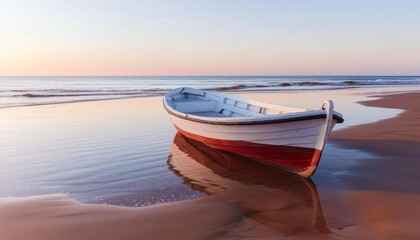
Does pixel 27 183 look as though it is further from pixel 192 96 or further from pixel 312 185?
pixel 192 96

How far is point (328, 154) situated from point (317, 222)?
10.3 ft

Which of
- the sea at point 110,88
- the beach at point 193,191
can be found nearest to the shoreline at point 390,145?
the beach at point 193,191

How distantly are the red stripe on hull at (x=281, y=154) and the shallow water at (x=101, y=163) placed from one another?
28 centimetres

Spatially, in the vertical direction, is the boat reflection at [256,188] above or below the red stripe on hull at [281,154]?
below

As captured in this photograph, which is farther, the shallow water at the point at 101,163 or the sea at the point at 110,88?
the sea at the point at 110,88

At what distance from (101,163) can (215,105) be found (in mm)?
4705

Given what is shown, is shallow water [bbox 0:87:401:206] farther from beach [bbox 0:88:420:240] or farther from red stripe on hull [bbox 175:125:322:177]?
red stripe on hull [bbox 175:125:322:177]

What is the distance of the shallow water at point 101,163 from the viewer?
4.46 meters

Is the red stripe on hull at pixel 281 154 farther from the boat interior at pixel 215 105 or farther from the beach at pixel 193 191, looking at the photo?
the boat interior at pixel 215 105

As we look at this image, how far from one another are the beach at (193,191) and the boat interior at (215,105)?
1549mm

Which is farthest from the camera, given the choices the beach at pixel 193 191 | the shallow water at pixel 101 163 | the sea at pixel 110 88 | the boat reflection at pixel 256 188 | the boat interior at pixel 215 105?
the sea at pixel 110 88

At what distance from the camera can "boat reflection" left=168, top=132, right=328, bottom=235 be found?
11.7 ft

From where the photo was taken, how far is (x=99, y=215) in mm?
3689

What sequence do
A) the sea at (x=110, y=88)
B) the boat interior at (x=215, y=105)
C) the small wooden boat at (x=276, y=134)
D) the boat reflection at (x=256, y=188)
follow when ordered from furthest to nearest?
the sea at (x=110, y=88) < the boat interior at (x=215, y=105) < the small wooden boat at (x=276, y=134) < the boat reflection at (x=256, y=188)
